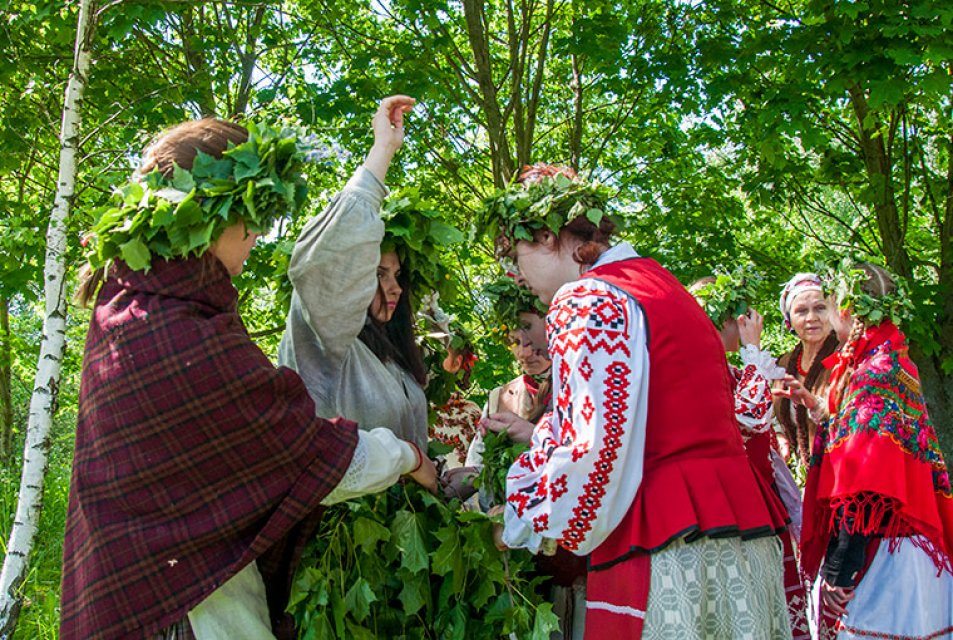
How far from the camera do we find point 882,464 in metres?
3.41

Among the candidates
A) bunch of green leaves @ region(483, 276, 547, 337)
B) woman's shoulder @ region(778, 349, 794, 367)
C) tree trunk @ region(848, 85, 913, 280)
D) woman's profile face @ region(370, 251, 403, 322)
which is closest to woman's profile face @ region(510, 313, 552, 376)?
bunch of green leaves @ region(483, 276, 547, 337)

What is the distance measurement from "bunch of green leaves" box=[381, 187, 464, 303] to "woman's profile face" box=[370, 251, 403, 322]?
0.04 m

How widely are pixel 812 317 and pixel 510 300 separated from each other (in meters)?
1.91

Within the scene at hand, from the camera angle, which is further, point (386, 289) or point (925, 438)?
point (925, 438)

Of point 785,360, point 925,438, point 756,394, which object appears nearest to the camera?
point 925,438

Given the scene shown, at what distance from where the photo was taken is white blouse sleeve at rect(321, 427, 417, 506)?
2.19 metres

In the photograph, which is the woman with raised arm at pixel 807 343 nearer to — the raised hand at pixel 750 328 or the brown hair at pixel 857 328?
the raised hand at pixel 750 328

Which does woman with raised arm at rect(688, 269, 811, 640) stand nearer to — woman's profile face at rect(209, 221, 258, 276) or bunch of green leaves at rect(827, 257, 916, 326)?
bunch of green leaves at rect(827, 257, 916, 326)

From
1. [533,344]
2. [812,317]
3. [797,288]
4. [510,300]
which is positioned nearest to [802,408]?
[812,317]

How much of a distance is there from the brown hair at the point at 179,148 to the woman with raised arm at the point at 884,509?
2644 millimetres

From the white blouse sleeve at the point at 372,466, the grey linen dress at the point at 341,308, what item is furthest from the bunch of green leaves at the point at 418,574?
the grey linen dress at the point at 341,308

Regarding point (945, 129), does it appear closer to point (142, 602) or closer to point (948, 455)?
point (948, 455)

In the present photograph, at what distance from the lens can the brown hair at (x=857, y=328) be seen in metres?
3.79

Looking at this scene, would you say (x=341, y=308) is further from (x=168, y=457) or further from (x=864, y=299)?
(x=864, y=299)
